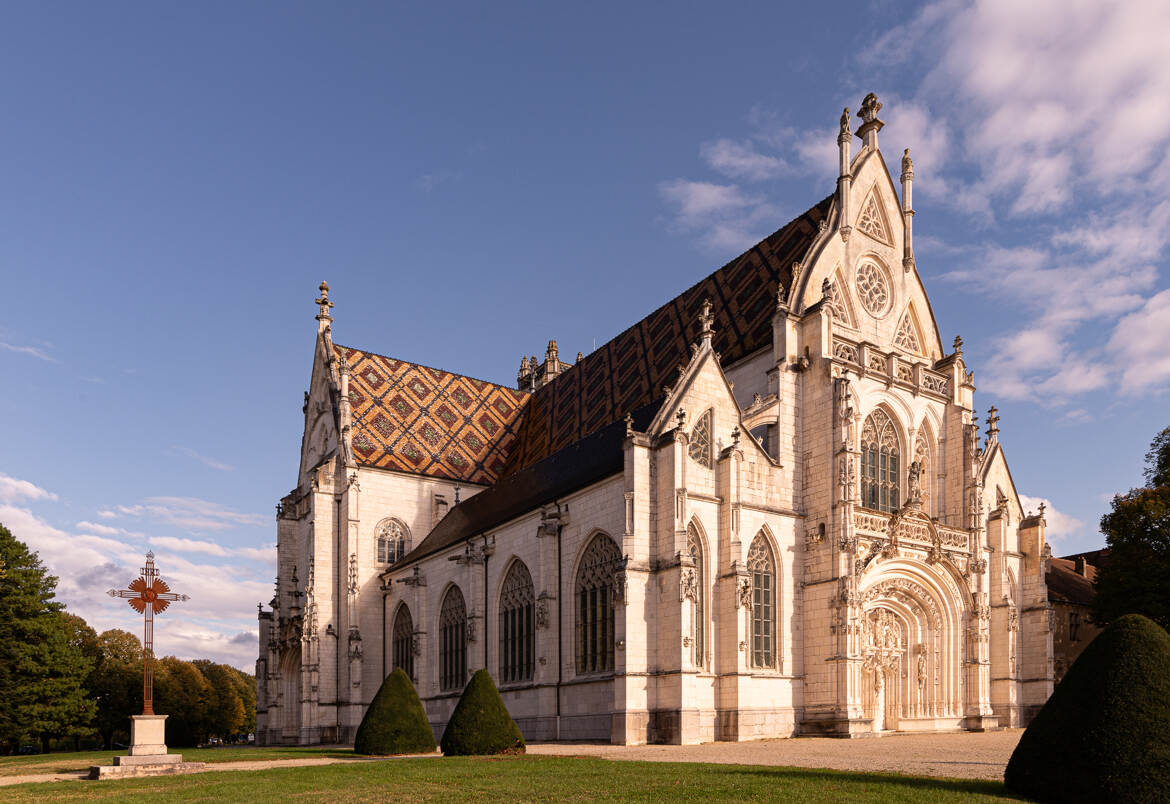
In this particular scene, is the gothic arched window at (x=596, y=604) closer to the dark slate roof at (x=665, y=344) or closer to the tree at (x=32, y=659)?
the dark slate roof at (x=665, y=344)

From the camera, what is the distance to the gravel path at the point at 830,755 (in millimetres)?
14792

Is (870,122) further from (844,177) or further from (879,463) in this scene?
(879,463)

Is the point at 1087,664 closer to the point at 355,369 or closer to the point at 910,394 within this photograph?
the point at 910,394

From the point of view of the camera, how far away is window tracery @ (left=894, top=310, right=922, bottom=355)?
30.4 meters

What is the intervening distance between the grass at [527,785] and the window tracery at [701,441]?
9968mm

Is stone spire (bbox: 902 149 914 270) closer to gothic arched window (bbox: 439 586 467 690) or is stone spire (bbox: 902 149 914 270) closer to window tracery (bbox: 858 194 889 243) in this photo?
window tracery (bbox: 858 194 889 243)

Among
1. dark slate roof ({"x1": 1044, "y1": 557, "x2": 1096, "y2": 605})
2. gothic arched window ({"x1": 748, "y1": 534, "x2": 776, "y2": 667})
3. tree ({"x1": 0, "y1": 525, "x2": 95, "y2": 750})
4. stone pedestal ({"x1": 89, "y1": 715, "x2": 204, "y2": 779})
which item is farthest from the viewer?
tree ({"x1": 0, "y1": 525, "x2": 95, "y2": 750})

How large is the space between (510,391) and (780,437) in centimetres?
2125

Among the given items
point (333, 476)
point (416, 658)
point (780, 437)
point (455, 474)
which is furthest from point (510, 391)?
point (780, 437)

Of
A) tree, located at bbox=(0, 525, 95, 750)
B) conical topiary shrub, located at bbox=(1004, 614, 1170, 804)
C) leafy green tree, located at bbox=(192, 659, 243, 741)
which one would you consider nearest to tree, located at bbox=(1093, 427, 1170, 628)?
conical topiary shrub, located at bbox=(1004, 614, 1170, 804)

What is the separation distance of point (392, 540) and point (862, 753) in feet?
79.4

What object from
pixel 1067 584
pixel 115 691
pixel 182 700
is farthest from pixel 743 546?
pixel 182 700

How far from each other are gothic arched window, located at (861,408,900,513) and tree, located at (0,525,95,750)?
32168 millimetres

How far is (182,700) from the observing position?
5534 cm
